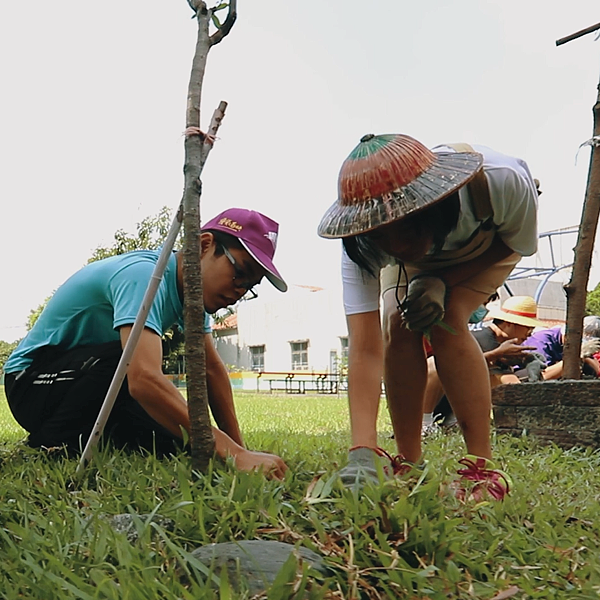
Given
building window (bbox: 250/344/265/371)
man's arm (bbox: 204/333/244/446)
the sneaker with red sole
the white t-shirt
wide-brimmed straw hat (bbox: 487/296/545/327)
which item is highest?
the white t-shirt

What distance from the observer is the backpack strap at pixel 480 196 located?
6.95 ft

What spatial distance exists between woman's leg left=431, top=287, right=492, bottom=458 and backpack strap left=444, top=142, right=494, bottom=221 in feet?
1.26

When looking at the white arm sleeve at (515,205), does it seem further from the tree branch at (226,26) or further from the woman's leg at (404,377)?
the tree branch at (226,26)

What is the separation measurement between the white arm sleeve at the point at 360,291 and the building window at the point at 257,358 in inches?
1145

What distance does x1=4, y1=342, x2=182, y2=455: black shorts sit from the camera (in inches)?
102

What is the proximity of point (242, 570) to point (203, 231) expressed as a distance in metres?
1.41

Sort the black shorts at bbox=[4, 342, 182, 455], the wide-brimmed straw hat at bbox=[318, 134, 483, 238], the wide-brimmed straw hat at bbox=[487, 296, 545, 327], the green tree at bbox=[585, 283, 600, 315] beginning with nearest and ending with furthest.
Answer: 1. the wide-brimmed straw hat at bbox=[318, 134, 483, 238]
2. the black shorts at bbox=[4, 342, 182, 455]
3. the wide-brimmed straw hat at bbox=[487, 296, 545, 327]
4. the green tree at bbox=[585, 283, 600, 315]

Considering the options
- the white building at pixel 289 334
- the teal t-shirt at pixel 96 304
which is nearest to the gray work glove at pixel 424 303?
the teal t-shirt at pixel 96 304

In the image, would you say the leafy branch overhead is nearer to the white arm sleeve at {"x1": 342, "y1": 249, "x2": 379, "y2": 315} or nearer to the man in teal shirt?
the man in teal shirt

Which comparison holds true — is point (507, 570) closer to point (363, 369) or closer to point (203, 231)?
point (363, 369)

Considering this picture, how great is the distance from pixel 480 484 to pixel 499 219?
82 cm

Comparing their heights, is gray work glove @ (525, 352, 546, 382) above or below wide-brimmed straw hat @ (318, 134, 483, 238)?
below

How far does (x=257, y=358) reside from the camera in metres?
32.2

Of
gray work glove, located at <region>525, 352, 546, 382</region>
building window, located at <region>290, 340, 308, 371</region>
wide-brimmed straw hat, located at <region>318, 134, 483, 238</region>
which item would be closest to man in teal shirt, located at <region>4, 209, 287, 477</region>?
wide-brimmed straw hat, located at <region>318, 134, 483, 238</region>
